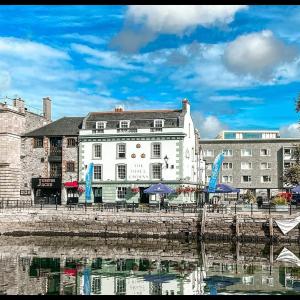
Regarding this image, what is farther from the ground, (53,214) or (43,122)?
(43,122)

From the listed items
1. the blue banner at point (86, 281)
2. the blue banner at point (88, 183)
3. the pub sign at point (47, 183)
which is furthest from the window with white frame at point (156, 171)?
the blue banner at point (86, 281)

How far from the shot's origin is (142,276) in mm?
24531

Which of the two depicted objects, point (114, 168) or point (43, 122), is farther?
point (43, 122)

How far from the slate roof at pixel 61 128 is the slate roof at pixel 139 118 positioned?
1.74 metres

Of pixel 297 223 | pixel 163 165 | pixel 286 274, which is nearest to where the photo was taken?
pixel 286 274

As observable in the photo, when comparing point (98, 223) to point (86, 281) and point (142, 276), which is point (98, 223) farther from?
point (86, 281)

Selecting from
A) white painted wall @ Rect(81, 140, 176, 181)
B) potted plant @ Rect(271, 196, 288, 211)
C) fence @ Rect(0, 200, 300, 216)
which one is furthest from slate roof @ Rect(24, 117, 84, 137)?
potted plant @ Rect(271, 196, 288, 211)

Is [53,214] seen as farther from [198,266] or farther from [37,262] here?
[198,266]

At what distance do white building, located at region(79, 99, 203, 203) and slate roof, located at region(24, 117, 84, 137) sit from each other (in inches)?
68.4

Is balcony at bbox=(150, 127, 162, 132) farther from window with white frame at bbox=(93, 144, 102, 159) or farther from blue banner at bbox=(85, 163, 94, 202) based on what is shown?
blue banner at bbox=(85, 163, 94, 202)

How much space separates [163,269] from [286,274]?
6.14 meters

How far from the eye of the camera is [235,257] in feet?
101

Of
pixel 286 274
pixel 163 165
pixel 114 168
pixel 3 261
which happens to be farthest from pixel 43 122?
pixel 286 274

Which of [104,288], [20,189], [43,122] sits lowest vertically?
[104,288]
